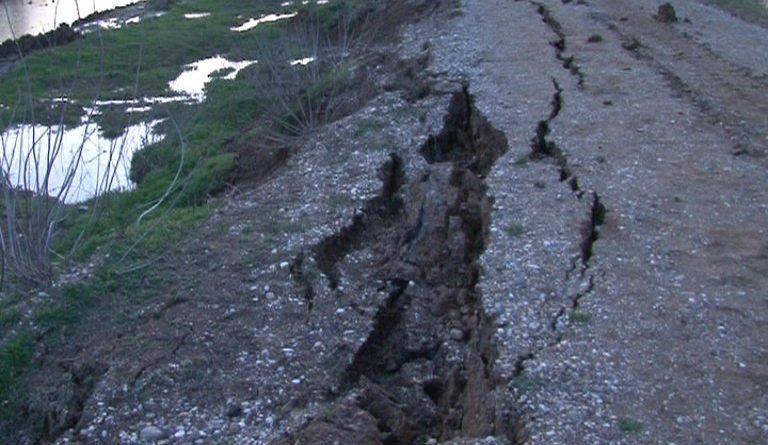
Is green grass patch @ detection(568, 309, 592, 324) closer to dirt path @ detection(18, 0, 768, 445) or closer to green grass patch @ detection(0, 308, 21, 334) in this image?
dirt path @ detection(18, 0, 768, 445)

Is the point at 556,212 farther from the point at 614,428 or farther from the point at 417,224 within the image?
the point at 614,428

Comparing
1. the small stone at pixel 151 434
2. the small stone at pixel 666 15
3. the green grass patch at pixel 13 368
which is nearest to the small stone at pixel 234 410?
the small stone at pixel 151 434

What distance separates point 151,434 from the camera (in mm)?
6289

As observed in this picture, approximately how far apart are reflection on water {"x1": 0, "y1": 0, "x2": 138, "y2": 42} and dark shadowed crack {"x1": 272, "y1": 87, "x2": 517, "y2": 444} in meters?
23.3

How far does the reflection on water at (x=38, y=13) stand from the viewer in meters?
31.0

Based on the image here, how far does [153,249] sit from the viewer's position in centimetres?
899

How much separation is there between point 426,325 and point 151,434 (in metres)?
2.35

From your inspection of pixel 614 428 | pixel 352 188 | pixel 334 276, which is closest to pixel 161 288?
pixel 334 276

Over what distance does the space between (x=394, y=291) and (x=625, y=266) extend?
1.88 meters

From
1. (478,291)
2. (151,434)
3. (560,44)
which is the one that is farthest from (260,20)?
(151,434)

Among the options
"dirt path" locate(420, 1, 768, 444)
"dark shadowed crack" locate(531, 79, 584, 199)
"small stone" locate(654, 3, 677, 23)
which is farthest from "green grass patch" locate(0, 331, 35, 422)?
"small stone" locate(654, 3, 677, 23)

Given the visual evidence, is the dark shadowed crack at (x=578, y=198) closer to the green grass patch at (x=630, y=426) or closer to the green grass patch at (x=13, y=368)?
the green grass patch at (x=630, y=426)

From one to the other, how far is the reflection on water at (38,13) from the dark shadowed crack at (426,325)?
23.3m

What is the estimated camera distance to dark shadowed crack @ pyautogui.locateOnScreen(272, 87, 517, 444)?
6199 mm
